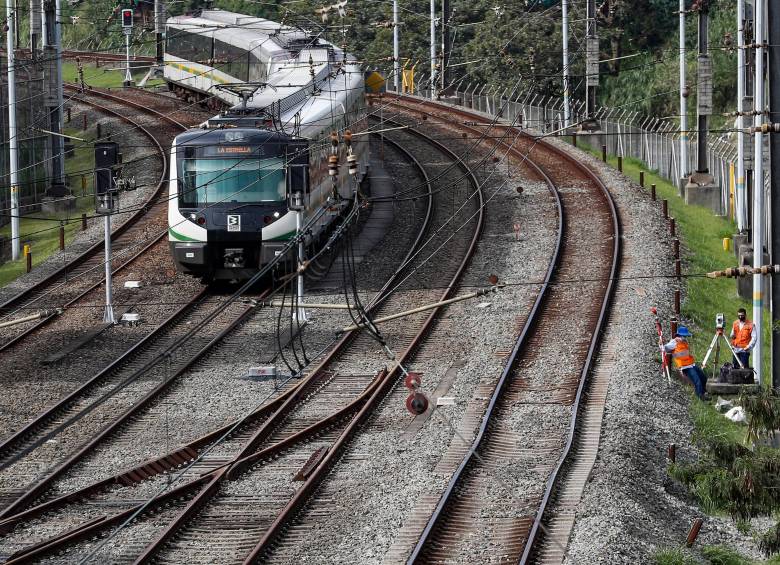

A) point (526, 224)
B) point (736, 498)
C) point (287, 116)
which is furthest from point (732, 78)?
point (736, 498)

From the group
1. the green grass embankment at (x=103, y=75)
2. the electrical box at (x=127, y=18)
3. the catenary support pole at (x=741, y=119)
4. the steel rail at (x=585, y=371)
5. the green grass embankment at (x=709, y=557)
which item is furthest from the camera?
the green grass embankment at (x=103, y=75)

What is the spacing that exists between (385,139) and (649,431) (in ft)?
86.9

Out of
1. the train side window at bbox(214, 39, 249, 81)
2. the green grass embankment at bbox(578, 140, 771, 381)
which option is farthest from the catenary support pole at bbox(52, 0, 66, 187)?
the green grass embankment at bbox(578, 140, 771, 381)

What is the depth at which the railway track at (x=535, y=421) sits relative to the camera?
52.6 feet

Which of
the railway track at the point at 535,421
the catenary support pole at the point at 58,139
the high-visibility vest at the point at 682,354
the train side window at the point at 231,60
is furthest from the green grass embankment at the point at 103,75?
the high-visibility vest at the point at 682,354

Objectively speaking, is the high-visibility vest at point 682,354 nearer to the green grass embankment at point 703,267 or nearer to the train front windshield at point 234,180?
the green grass embankment at point 703,267

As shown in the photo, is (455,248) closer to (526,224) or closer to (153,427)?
(526,224)

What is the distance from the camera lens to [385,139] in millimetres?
45406

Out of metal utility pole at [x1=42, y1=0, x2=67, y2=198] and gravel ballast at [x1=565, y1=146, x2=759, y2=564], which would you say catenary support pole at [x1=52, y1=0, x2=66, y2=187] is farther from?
gravel ballast at [x1=565, y1=146, x2=759, y2=564]

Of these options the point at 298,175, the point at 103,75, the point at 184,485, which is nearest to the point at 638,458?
the point at 184,485

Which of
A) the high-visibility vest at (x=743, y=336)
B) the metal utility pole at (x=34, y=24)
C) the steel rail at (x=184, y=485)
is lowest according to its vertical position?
the steel rail at (x=184, y=485)

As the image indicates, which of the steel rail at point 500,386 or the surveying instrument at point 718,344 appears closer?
the steel rail at point 500,386

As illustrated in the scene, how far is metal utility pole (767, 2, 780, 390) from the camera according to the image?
63.0 ft

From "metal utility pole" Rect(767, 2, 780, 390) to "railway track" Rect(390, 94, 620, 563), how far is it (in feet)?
8.46
